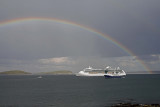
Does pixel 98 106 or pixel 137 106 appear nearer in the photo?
pixel 137 106

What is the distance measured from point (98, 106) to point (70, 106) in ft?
20.4

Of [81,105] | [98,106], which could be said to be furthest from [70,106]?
[98,106]

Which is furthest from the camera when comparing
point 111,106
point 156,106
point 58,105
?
point 58,105

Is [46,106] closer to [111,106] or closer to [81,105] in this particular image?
[81,105]

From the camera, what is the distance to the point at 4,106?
48844 millimetres

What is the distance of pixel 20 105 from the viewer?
4988cm

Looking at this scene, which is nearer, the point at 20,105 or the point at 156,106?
the point at 156,106

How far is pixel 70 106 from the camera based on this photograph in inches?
1859

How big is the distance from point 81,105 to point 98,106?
152 inches

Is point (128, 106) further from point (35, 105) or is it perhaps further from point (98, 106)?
point (35, 105)

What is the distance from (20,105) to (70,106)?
39.8ft

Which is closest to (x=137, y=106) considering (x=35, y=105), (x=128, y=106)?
(x=128, y=106)

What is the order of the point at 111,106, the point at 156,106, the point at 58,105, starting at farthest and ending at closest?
the point at 58,105, the point at 111,106, the point at 156,106

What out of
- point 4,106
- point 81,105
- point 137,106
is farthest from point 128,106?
point 4,106
